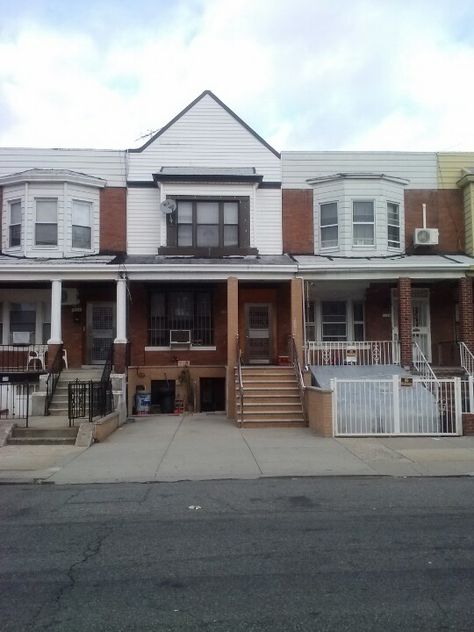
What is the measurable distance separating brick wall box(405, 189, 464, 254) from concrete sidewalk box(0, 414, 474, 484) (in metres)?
8.58

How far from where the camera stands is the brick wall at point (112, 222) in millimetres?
18562

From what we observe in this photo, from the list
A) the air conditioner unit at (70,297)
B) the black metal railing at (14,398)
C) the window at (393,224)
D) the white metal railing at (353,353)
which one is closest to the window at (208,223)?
the air conditioner unit at (70,297)

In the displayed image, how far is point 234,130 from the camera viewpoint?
1905 cm

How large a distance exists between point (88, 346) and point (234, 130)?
334 inches

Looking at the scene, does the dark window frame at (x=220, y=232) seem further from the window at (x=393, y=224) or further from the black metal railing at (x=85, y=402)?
the black metal railing at (x=85, y=402)

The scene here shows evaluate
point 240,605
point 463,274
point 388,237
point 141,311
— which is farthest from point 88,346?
point 240,605

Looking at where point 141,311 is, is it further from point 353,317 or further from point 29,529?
point 29,529

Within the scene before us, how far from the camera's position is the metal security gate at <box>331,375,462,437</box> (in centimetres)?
1281

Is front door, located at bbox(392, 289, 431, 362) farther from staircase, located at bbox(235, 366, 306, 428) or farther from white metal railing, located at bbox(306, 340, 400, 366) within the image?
staircase, located at bbox(235, 366, 306, 428)

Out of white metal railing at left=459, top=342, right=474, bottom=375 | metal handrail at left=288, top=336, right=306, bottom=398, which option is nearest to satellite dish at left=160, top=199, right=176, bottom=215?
metal handrail at left=288, top=336, right=306, bottom=398

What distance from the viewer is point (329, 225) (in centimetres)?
1884

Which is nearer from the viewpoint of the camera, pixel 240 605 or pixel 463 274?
pixel 240 605

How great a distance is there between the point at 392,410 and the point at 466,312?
574 centimetres

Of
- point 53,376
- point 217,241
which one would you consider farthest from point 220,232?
point 53,376
